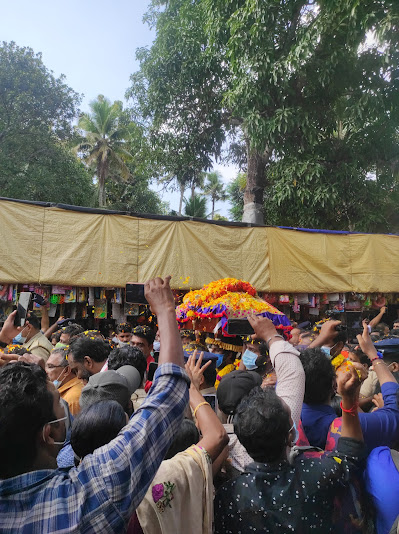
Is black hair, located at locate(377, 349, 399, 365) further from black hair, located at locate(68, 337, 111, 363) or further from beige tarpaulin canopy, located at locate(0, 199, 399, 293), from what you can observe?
beige tarpaulin canopy, located at locate(0, 199, 399, 293)

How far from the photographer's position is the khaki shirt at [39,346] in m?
4.38

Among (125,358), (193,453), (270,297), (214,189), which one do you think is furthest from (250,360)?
(214,189)

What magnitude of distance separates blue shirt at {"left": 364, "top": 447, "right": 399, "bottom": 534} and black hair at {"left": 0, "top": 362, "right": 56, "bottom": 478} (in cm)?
134

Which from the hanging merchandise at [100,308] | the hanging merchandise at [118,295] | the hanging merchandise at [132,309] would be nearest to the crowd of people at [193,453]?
the hanging merchandise at [118,295]

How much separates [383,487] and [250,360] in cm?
202

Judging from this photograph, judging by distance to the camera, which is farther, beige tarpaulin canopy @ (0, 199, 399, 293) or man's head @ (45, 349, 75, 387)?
beige tarpaulin canopy @ (0, 199, 399, 293)

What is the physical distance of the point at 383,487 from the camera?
1624 mm

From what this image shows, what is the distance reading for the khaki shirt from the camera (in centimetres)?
438

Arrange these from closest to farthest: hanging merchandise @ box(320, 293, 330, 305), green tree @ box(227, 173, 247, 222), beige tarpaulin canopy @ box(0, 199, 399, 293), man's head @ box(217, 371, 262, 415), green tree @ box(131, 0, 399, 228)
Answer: man's head @ box(217, 371, 262, 415)
beige tarpaulin canopy @ box(0, 199, 399, 293)
hanging merchandise @ box(320, 293, 330, 305)
green tree @ box(131, 0, 399, 228)
green tree @ box(227, 173, 247, 222)

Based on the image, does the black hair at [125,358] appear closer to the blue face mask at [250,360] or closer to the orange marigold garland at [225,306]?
the blue face mask at [250,360]

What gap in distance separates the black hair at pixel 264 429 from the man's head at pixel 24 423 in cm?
75

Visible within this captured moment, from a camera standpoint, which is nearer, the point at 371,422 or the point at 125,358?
the point at 371,422

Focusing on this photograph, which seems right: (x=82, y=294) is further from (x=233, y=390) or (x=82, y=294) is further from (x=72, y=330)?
(x=233, y=390)

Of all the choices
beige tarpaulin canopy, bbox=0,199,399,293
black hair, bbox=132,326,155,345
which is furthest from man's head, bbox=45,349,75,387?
beige tarpaulin canopy, bbox=0,199,399,293
